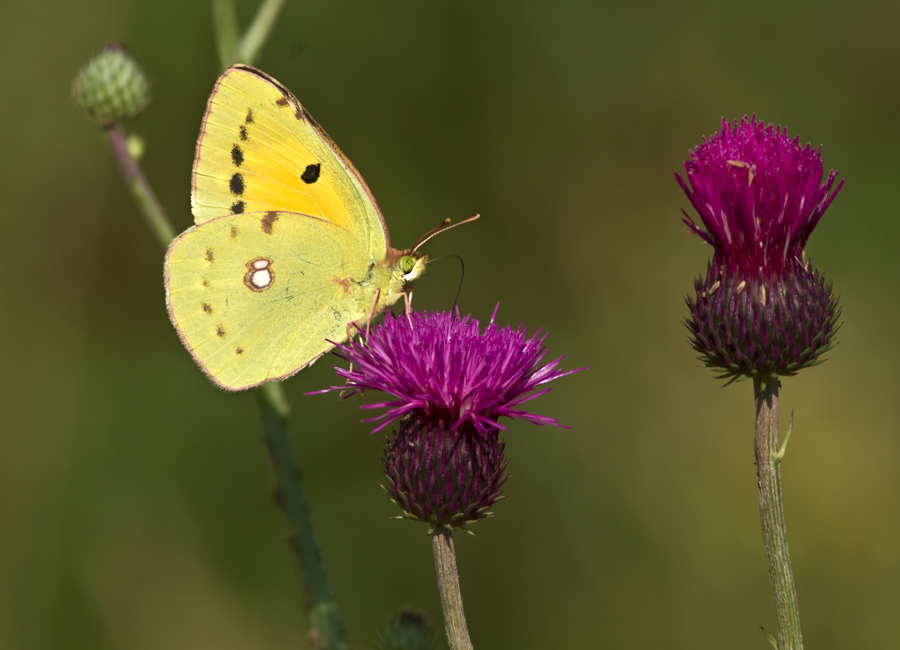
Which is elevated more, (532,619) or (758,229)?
(758,229)

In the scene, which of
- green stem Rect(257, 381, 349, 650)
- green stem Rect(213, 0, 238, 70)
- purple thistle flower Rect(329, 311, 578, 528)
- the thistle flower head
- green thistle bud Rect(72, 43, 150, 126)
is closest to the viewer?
purple thistle flower Rect(329, 311, 578, 528)

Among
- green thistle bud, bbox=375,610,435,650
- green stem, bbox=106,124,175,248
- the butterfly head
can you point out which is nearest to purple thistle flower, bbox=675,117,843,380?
the butterfly head

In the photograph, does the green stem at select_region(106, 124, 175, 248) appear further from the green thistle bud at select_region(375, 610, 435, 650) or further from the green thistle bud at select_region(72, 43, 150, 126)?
the green thistle bud at select_region(375, 610, 435, 650)

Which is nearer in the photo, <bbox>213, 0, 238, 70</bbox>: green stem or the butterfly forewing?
the butterfly forewing

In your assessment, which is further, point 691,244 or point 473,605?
point 691,244

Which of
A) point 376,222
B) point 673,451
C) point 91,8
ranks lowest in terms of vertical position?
point 673,451

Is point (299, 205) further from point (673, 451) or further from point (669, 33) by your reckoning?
point (669, 33)

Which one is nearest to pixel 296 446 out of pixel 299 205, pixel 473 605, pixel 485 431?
pixel 473 605

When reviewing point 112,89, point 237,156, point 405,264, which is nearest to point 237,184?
point 237,156
